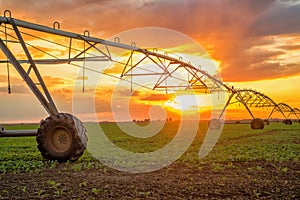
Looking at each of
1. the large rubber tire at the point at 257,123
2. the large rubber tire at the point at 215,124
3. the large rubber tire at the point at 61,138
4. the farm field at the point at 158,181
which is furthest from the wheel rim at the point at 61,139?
the large rubber tire at the point at 257,123

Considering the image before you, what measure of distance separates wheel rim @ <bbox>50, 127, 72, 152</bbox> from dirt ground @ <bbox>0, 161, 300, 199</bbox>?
135 cm

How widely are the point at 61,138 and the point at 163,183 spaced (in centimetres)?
545

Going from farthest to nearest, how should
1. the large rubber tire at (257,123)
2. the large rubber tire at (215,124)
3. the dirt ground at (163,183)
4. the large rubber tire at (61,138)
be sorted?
the large rubber tire at (257,123) < the large rubber tire at (215,124) < the large rubber tire at (61,138) < the dirt ground at (163,183)

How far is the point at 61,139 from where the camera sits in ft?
45.6

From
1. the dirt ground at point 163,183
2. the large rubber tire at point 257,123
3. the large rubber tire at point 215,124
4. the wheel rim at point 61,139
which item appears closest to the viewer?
the dirt ground at point 163,183

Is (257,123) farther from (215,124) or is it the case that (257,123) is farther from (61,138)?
(61,138)

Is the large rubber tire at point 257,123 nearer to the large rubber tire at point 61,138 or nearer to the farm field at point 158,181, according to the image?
the farm field at point 158,181

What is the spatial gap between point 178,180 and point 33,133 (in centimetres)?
672

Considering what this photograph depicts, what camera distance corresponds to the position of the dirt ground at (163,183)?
8.21 metres

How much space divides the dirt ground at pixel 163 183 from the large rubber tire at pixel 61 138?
4.00 feet

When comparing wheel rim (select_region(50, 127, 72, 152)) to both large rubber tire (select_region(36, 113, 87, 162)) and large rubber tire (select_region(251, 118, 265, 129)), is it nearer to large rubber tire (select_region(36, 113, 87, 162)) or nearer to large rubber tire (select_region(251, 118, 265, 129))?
large rubber tire (select_region(36, 113, 87, 162))

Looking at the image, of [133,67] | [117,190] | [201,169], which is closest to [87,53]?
[133,67]

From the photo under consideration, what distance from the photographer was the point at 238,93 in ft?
131

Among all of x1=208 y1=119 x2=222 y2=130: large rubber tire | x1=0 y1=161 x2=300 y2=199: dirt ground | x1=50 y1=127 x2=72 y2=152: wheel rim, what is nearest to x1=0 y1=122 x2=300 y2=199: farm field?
x1=0 y1=161 x2=300 y2=199: dirt ground
